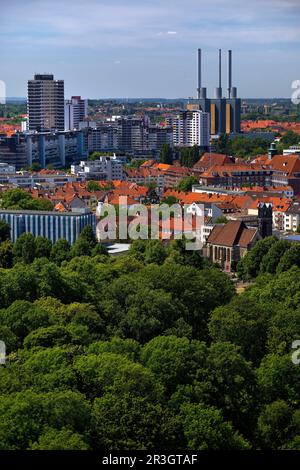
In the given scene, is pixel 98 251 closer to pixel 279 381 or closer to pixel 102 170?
pixel 279 381

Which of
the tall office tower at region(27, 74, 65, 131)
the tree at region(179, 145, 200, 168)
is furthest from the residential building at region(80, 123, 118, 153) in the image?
the tree at region(179, 145, 200, 168)

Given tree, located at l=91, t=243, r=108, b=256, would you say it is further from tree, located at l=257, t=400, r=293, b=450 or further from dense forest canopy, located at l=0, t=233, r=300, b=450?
tree, located at l=257, t=400, r=293, b=450

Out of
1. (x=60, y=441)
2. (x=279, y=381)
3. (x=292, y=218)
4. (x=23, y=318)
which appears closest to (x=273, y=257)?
(x=23, y=318)

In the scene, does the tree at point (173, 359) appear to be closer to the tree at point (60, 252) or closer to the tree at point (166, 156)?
the tree at point (60, 252)

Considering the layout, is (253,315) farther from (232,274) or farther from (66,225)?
(66,225)

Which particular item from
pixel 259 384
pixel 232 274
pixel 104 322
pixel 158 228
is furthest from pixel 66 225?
pixel 259 384

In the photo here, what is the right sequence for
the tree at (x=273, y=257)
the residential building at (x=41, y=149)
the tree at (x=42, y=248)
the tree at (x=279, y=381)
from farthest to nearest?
the residential building at (x=41, y=149)
the tree at (x=42, y=248)
the tree at (x=273, y=257)
the tree at (x=279, y=381)

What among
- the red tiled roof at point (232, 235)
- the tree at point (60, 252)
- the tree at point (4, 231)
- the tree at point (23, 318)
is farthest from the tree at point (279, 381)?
the tree at point (4, 231)
